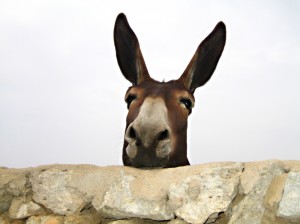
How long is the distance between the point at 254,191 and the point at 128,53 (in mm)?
2896

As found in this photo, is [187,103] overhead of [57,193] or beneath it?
overhead

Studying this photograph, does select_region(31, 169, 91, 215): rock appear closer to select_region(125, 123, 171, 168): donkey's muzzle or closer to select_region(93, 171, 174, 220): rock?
select_region(93, 171, 174, 220): rock

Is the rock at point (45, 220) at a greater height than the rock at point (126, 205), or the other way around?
the rock at point (126, 205)

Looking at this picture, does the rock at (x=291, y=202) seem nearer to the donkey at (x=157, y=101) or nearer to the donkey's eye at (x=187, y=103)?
the donkey at (x=157, y=101)

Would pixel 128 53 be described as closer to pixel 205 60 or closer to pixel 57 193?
pixel 205 60

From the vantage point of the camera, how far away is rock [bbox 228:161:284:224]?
112 inches

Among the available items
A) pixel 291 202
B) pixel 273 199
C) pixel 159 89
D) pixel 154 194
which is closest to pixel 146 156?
pixel 154 194

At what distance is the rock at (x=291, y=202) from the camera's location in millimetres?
2676

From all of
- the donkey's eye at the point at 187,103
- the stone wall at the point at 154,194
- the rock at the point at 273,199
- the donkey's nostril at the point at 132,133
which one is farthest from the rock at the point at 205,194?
the donkey's eye at the point at 187,103

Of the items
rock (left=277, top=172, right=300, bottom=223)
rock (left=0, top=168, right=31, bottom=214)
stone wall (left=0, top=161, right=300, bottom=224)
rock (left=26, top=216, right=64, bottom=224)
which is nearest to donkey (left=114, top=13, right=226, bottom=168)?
stone wall (left=0, top=161, right=300, bottom=224)

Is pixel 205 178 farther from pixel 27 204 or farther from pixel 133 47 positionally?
pixel 133 47

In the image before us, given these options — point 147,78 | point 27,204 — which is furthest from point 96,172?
point 147,78

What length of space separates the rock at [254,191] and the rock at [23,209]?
5.05ft

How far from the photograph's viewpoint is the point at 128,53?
5320mm
